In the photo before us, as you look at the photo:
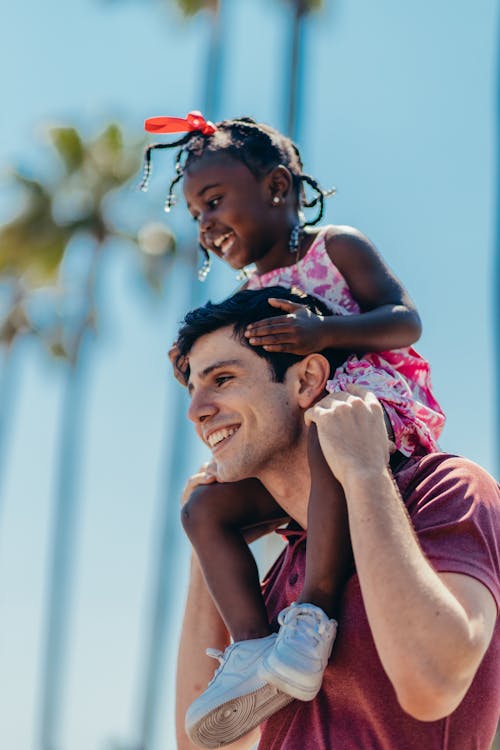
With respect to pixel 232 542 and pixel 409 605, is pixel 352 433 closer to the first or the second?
pixel 409 605

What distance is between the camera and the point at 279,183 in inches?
183

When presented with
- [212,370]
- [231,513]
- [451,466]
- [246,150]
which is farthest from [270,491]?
[246,150]

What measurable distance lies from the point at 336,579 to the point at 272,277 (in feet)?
4.73

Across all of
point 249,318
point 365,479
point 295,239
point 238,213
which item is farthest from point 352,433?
point 238,213

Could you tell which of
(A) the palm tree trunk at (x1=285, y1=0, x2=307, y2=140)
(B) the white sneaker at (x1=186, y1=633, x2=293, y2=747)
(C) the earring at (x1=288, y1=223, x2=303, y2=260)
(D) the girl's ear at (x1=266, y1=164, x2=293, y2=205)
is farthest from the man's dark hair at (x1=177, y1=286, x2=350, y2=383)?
(A) the palm tree trunk at (x1=285, y1=0, x2=307, y2=140)

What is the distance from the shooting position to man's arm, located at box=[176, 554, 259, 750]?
3965mm

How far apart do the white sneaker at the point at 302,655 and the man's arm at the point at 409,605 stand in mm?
278

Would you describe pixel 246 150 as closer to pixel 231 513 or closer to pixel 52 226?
pixel 231 513

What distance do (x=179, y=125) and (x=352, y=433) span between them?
184 cm

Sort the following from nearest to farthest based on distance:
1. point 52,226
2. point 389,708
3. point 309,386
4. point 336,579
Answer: point 389,708 < point 336,579 < point 309,386 < point 52,226

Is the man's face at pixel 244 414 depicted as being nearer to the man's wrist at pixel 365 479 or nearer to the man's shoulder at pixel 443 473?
the man's shoulder at pixel 443 473

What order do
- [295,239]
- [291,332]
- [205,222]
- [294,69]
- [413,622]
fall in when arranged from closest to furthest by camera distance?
[413,622]
[291,332]
[295,239]
[205,222]
[294,69]

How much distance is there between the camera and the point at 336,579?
11.1ft

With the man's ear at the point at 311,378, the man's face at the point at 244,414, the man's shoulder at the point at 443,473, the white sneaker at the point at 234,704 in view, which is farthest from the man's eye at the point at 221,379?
the white sneaker at the point at 234,704
